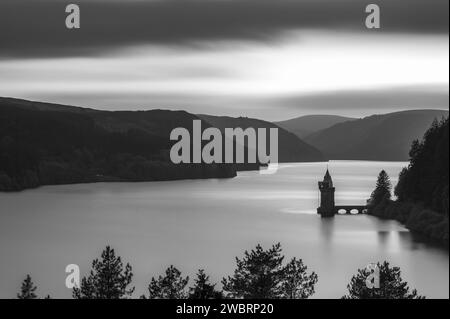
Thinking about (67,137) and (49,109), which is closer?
(67,137)

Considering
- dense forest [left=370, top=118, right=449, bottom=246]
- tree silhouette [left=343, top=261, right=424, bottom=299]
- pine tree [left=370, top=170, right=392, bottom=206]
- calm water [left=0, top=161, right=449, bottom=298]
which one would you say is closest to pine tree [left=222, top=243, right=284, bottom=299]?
tree silhouette [left=343, top=261, right=424, bottom=299]

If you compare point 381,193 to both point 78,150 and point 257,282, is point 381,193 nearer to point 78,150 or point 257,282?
point 257,282

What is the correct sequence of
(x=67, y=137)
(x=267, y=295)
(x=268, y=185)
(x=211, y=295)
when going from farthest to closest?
(x=67, y=137) < (x=268, y=185) < (x=267, y=295) < (x=211, y=295)

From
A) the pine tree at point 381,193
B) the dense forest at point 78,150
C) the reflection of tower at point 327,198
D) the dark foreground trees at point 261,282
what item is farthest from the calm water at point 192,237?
the dense forest at point 78,150

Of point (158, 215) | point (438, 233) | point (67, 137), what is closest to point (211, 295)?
point (438, 233)

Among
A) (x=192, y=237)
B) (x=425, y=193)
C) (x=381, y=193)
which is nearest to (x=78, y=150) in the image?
(x=381, y=193)
